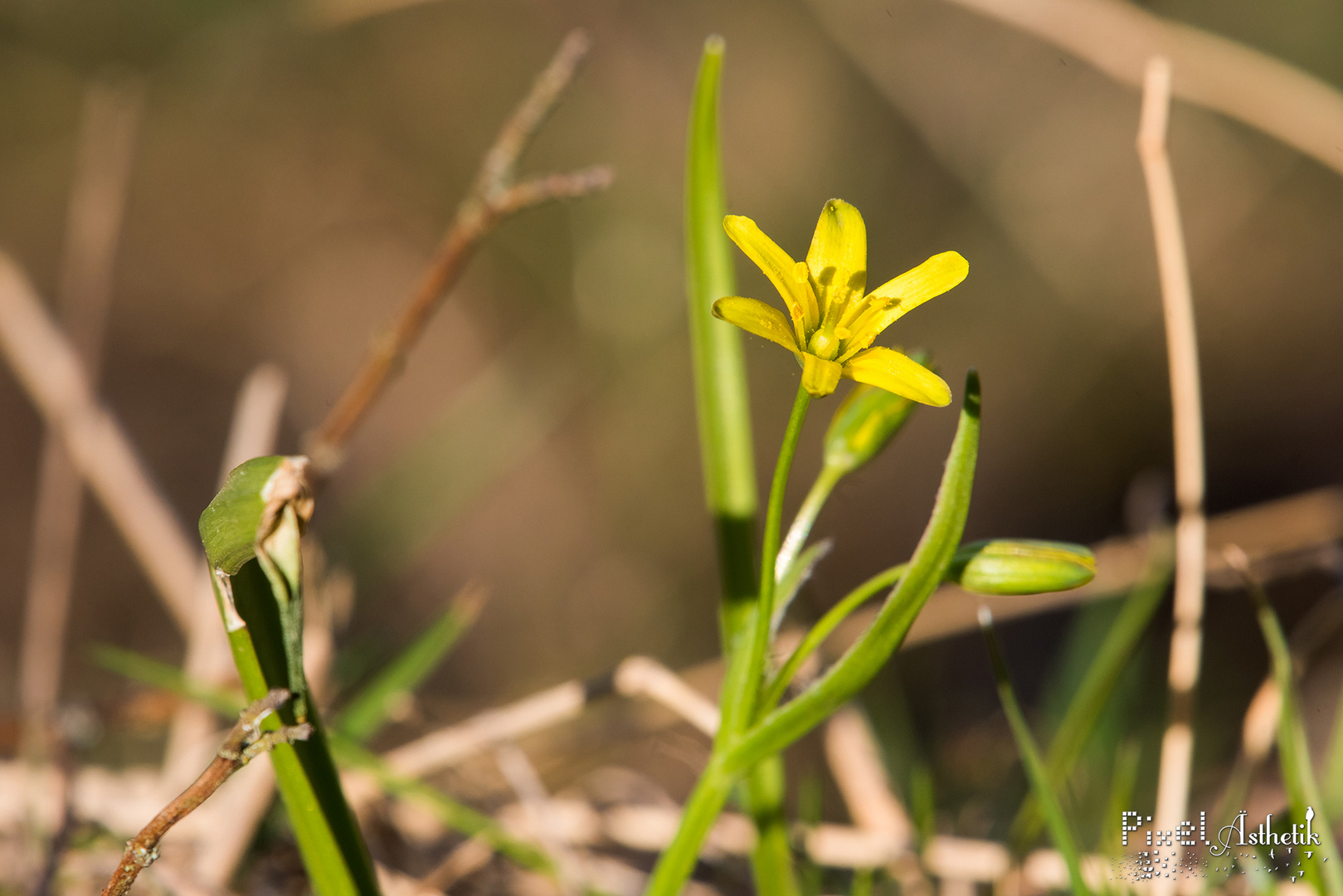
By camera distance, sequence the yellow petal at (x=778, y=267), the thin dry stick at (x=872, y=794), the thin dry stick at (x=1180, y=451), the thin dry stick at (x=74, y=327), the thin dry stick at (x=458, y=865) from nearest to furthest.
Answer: the yellow petal at (x=778, y=267), the thin dry stick at (x=1180, y=451), the thin dry stick at (x=458, y=865), the thin dry stick at (x=872, y=794), the thin dry stick at (x=74, y=327)

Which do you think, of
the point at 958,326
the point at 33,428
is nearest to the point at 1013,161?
the point at 958,326

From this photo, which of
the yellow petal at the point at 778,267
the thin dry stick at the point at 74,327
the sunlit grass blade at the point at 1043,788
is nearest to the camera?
the yellow petal at the point at 778,267

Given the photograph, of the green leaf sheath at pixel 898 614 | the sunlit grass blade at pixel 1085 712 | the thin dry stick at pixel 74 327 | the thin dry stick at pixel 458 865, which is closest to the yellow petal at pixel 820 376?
the green leaf sheath at pixel 898 614

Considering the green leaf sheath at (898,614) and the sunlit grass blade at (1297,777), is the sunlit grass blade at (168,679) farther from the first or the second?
the sunlit grass blade at (1297,777)

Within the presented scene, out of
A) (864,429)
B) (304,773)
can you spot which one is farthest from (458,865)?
(864,429)

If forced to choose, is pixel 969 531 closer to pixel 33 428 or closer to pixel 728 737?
pixel 728 737

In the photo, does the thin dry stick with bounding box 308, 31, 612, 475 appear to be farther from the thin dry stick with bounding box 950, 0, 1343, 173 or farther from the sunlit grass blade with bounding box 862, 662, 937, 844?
the sunlit grass blade with bounding box 862, 662, 937, 844

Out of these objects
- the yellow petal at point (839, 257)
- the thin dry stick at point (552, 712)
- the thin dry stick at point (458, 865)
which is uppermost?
the yellow petal at point (839, 257)

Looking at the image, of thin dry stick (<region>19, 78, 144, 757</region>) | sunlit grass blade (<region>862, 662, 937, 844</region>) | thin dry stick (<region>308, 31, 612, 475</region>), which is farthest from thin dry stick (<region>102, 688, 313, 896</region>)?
sunlit grass blade (<region>862, 662, 937, 844</region>)
